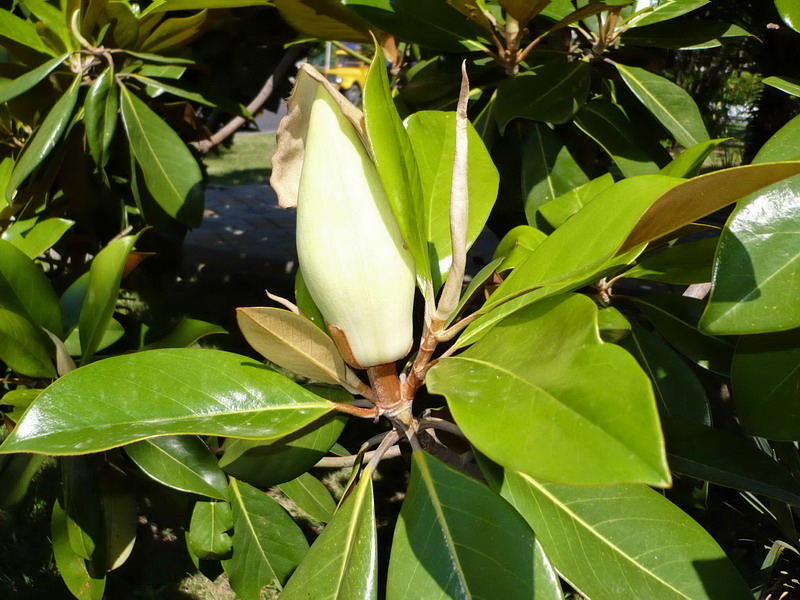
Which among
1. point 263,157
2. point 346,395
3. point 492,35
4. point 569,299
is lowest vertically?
point 263,157

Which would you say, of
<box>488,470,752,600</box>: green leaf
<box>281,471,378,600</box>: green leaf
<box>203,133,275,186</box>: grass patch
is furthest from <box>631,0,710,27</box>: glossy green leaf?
<box>203,133,275,186</box>: grass patch

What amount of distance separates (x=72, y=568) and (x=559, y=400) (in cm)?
120

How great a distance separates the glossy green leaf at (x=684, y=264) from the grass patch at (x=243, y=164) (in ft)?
28.5

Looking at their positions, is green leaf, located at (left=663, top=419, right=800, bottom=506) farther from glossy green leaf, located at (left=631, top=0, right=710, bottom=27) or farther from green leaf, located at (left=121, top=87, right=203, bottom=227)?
green leaf, located at (left=121, top=87, right=203, bottom=227)

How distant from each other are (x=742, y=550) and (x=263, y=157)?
1186 cm

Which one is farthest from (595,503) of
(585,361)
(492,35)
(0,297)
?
(0,297)

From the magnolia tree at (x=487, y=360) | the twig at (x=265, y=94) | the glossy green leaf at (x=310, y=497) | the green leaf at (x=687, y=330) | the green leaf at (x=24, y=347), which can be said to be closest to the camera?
the magnolia tree at (x=487, y=360)

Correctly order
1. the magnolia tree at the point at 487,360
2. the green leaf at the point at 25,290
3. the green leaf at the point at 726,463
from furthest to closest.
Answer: the green leaf at the point at 25,290 → the green leaf at the point at 726,463 → the magnolia tree at the point at 487,360

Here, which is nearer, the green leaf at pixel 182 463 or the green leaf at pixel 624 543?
the green leaf at pixel 624 543

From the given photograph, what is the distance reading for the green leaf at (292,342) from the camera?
78 centimetres

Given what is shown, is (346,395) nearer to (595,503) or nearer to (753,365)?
(595,503)

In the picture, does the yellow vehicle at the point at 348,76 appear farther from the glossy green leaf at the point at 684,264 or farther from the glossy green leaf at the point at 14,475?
the glossy green leaf at the point at 14,475

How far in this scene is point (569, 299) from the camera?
A: 26.2 inches

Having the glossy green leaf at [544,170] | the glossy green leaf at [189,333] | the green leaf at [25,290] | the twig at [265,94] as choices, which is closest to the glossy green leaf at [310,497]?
the glossy green leaf at [189,333]
